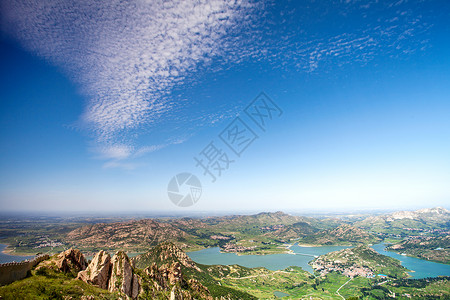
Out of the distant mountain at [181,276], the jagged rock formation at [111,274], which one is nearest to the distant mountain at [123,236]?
the distant mountain at [181,276]

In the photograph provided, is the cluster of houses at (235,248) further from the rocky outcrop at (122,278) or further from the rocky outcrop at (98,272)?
the rocky outcrop at (98,272)

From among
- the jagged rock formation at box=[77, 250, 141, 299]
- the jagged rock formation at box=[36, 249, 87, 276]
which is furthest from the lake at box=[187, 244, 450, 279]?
the jagged rock formation at box=[36, 249, 87, 276]

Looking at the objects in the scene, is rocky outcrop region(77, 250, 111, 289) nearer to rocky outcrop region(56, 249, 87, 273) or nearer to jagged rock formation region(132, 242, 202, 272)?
rocky outcrop region(56, 249, 87, 273)

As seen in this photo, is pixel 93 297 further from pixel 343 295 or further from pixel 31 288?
pixel 343 295

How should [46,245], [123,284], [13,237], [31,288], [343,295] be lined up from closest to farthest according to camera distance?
[31,288], [123,284], [343,295], [46,245], [13,237]

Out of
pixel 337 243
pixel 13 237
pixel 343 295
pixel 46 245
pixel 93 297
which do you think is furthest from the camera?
pixel 337 243

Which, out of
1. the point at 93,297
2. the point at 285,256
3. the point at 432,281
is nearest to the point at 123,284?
the point at 93,297

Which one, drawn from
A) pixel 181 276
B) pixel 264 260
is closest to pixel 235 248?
pixel 264 260
